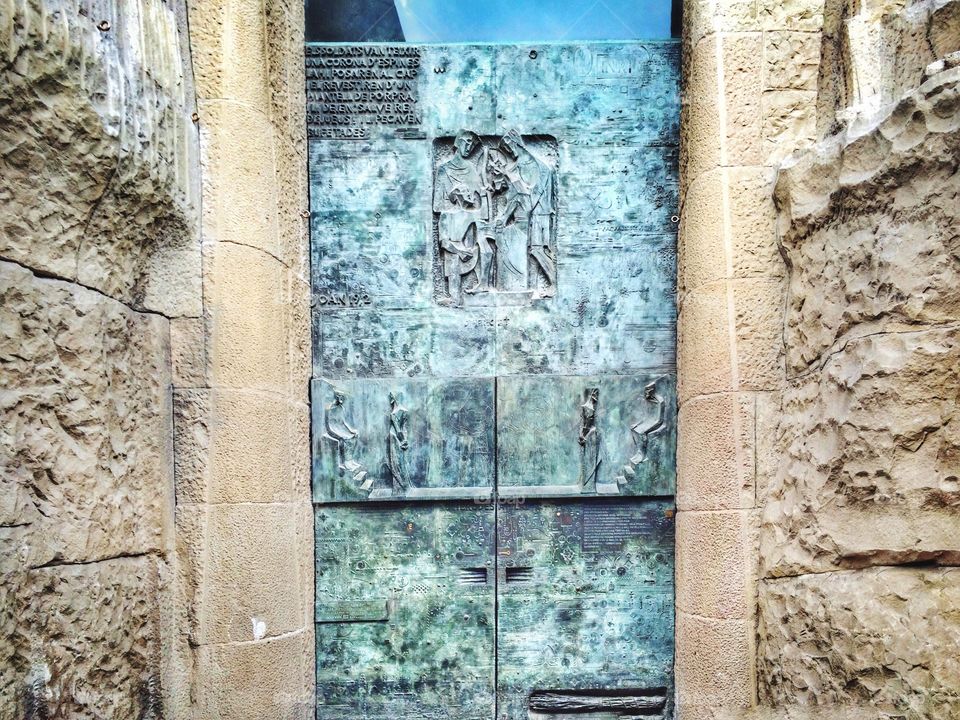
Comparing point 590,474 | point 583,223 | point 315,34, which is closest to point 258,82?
point 315,34

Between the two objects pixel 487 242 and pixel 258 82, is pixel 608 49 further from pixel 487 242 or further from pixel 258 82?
pixel 258 82

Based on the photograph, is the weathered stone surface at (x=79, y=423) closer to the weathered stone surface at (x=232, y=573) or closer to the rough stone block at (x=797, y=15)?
the weathered stone surface at (x=232, y=573)

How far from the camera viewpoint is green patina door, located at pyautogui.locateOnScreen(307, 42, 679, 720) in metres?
2.90

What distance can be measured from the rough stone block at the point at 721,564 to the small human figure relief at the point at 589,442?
0.40m

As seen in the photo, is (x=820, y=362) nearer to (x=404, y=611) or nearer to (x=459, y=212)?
(x=459, y=212)

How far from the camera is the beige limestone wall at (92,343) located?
2.00m

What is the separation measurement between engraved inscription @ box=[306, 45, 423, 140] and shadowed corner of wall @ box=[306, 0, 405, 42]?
0.31ft

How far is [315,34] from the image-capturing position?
9.92 ft

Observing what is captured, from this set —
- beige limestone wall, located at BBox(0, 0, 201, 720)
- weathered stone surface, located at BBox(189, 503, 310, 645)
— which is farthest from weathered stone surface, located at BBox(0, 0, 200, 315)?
weathered stone surface, located at BBox(189, 503, 310, 645)

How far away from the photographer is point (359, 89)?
2.96 meters

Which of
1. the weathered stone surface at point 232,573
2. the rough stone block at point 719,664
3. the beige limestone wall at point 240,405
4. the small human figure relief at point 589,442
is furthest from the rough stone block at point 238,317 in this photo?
the rough stone block at point 719,664

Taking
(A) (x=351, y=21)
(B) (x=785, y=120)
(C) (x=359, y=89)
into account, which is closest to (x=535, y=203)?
(C) (x=359, y=89)

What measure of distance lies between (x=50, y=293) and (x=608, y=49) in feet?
7.42

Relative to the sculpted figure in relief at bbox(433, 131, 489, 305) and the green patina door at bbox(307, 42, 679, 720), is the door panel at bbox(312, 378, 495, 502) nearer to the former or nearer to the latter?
the green patina door at bbox(307, 42, 679, 720)
